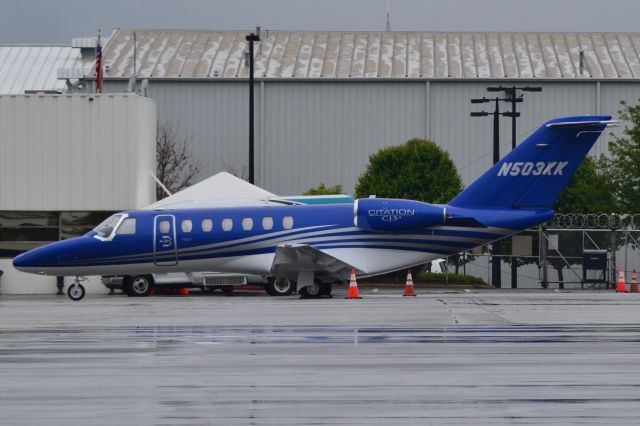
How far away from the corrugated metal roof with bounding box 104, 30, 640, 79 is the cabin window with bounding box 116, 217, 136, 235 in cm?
3808

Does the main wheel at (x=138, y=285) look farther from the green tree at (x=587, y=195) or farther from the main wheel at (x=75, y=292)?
the green tree at (x=587, y=195)

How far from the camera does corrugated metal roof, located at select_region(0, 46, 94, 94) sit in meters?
76.6

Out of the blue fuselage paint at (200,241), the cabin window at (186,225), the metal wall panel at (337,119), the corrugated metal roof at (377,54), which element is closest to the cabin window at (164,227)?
the blue fuselage paint at (200,241)

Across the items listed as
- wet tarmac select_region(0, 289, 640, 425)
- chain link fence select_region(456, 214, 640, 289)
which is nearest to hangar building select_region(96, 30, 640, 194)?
chain link fence select_region(456, 214, 640, 289)

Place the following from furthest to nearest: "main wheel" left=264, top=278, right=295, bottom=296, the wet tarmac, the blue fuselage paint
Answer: "main wheel" left=264, top=278, right=295, bottom=296 → the blue fuselage paint → the wet tarmac

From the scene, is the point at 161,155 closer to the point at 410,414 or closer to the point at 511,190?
the point at 511,190

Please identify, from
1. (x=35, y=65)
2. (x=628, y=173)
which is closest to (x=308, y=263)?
(x=628, y=173)

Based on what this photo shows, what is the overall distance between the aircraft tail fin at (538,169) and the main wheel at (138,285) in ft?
30.0

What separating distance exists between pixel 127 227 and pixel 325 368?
60.8 feet

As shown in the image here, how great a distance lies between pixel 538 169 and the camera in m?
30.8

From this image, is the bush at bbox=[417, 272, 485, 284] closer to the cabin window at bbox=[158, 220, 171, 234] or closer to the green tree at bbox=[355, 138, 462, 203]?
the green tree at bbox=[355, 138, 462, 203]

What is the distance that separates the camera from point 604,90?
69.1m

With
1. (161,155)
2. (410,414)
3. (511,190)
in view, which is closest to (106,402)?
(410,414)

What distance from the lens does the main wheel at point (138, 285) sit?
1378 inches
